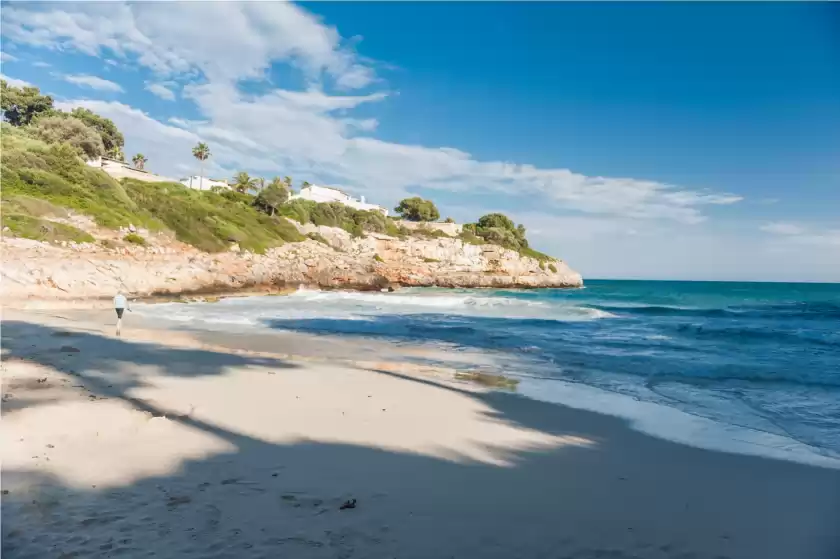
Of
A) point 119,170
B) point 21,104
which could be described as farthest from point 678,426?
point 21,104

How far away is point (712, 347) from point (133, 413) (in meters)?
18.1

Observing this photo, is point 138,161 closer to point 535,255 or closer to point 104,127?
point 104,127

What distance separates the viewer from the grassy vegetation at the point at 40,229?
24.8m

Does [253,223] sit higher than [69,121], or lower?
lower

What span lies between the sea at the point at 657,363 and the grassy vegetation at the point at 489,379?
1.11ft

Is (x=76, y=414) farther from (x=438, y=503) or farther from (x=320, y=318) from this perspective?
(x=320, y=318)

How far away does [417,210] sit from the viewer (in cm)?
9050

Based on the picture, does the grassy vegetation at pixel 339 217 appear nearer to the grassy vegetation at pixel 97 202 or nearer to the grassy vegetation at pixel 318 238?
the grassy vegetation at pixel 318 238

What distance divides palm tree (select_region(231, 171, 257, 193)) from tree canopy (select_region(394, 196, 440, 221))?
2855 centimetres

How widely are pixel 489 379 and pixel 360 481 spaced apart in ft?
21.6

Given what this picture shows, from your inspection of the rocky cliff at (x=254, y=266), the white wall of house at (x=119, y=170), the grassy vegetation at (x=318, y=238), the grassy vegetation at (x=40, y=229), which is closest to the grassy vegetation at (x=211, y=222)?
the rocky cliff at (x=254, y=266)

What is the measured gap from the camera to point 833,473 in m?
5.74

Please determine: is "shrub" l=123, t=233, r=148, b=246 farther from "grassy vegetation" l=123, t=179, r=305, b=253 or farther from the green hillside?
"grassy vegetation" l=123, t=179, r=305, b=253

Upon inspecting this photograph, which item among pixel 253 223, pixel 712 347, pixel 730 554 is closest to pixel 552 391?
pixel 730 554
